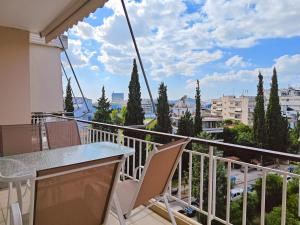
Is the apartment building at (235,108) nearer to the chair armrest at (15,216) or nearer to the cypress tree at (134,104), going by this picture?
the cypress tree at (134,104)

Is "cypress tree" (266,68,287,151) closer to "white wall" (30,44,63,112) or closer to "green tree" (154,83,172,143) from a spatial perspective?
"green tree" (154,83,172,143)

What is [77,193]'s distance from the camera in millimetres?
1416

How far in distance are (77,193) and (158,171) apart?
66 centimetres

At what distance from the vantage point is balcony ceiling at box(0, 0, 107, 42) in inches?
119

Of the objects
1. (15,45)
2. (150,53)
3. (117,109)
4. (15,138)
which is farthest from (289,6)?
(15,138)

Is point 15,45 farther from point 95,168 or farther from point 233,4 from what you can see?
point 233,4

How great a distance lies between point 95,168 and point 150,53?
69.5ft

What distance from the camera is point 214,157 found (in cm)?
234

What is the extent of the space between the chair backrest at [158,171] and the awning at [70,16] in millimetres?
1876

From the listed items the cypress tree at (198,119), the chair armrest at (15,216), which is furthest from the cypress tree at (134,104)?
the chair armrest at (15,216)

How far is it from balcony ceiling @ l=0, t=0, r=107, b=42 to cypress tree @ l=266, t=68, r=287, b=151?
54.1ft

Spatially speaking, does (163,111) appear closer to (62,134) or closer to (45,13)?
(45,13)

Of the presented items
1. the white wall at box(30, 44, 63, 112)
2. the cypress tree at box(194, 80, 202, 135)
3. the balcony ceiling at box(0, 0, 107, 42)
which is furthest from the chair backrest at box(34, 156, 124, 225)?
the cypress tree at box(194, 80, 202, 135)

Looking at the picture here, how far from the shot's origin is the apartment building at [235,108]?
15.0 metres
